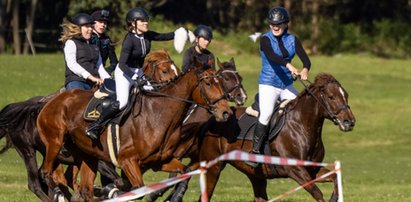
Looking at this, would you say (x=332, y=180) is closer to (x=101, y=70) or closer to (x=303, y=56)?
(x=303, y=56)

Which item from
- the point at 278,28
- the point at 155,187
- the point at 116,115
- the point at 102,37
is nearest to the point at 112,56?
the point at 102,37

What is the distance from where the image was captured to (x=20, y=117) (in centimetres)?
1858

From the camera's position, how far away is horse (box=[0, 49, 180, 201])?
1728 cm

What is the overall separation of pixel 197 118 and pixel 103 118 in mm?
2429

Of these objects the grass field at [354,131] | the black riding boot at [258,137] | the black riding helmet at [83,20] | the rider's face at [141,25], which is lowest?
the grass field at [354,131]

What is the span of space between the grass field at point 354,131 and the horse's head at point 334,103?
12.1 feet

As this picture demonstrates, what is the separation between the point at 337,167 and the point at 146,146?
3436 mm

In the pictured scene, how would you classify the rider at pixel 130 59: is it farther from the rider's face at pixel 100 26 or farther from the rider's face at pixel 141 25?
the rider's face at pixel 100 26

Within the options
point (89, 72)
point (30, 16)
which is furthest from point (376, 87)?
point (89, 72)

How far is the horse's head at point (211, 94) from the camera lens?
14727 millimetres

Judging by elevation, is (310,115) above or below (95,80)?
below

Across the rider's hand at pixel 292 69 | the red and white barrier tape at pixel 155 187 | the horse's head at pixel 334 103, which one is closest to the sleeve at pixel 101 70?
the rider's hand at pixel 292 69

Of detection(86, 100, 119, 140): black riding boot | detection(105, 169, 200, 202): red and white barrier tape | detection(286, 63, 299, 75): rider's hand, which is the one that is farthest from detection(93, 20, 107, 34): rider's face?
detection(105, 169, 200, 202): red and white barrier tape

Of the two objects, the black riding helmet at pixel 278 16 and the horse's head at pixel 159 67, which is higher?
the black riding helmet at pixel 278 16
